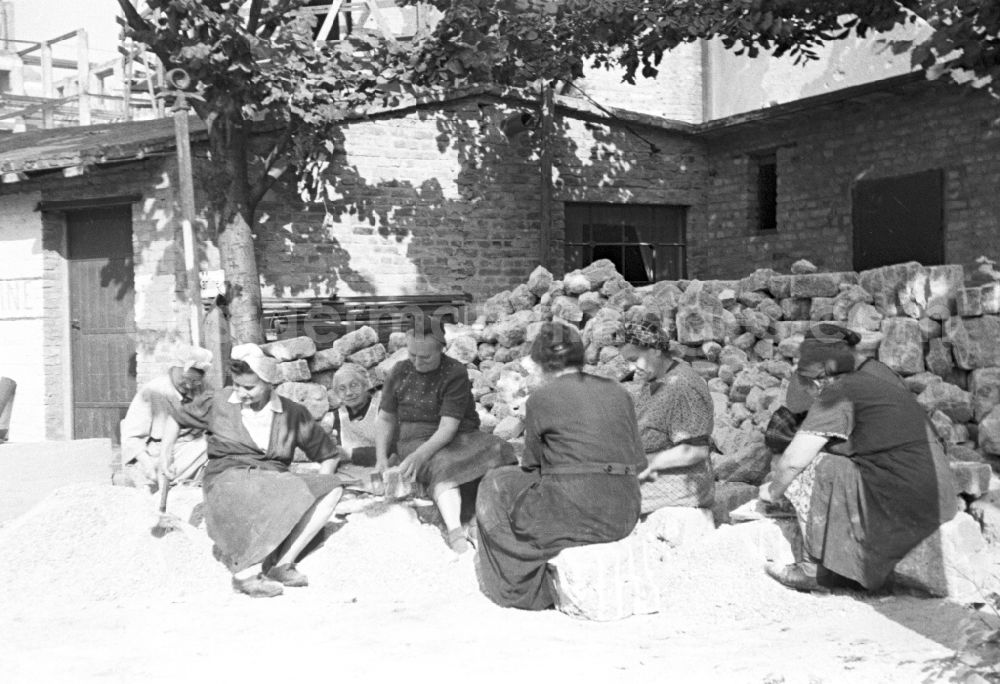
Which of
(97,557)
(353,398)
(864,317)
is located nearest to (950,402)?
(864,317)

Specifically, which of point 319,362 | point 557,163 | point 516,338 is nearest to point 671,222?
point 557,163

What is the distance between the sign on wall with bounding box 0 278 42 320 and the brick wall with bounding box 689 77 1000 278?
27.2 ft

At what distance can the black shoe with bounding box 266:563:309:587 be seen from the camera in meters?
6.03

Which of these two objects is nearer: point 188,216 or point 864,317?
point 864,317

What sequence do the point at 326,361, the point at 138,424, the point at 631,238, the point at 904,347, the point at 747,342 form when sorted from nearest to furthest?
the point at 138,424 < the point at 904,347 < the point at 747,342 < the point at 326,361 < the point at 631,238

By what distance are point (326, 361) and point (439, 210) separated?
308 centimetres

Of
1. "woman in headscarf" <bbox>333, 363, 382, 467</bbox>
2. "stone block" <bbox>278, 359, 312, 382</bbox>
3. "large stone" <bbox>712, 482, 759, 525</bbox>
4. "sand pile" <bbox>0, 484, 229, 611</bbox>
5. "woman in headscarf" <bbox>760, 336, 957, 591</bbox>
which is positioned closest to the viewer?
"woman in headscarf" <bbox>760, 336, 957, 591</bbox>

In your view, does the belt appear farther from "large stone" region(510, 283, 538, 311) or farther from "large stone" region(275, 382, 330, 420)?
"large stone" region(510, 283, 538, 311)

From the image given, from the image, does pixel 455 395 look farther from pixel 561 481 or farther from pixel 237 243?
pixel 237 243

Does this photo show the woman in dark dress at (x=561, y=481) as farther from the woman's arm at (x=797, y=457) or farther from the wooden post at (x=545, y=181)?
the wooden post at (x=545, y=181)

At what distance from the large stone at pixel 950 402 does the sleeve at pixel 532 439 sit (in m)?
3.46

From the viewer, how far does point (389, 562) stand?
6.38 m

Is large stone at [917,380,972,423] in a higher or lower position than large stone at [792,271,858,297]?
lower

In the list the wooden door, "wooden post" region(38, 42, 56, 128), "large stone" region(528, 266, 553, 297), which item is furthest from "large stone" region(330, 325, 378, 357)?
"wooden post" region(38, 42, 56, 128)
